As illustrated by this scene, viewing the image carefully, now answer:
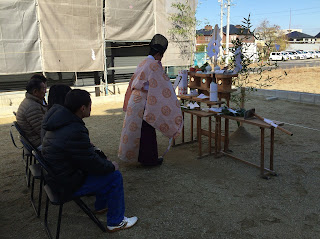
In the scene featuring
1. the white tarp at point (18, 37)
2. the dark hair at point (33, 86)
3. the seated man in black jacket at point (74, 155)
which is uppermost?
the white tarp at point (18, 37)

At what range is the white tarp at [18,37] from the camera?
25.1ft

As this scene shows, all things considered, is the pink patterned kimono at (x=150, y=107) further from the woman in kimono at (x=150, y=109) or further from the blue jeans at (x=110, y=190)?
the blue jeans at (x=110, y=190)

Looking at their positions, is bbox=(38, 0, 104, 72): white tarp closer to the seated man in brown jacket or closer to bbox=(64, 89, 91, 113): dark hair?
the seated man in brown jacket

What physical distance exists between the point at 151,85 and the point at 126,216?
5.40ft

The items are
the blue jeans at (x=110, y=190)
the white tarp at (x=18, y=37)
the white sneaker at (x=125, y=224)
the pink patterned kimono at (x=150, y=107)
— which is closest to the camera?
the blue jeans at (x=110, y=190)

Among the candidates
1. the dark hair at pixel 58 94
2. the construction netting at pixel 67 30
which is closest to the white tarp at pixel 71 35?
the construction netting at pixel 67 30

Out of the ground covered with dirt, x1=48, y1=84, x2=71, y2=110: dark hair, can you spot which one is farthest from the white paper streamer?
x1=48, y1=84, x2=71, y2=110: dark hair

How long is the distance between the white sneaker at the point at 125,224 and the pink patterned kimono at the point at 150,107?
1.28 m

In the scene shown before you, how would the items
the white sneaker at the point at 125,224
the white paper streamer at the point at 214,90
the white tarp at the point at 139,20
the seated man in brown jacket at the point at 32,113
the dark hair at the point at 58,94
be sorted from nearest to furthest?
the white sneaker at the point at 125,224 < the dark hair at the point at 58,94 < the seated man in brown jacket at the point at 32,113 < the white paper streamer at the point at 214,90 < the white tarp at the point at 139,20

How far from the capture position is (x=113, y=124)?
6.44 metres

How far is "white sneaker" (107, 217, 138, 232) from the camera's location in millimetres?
2471

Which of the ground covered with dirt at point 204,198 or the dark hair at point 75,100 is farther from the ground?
the dark hair at point 75,100

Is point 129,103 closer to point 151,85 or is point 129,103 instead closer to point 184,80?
point 151,85

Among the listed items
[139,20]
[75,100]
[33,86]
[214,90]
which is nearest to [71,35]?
[139,20]
